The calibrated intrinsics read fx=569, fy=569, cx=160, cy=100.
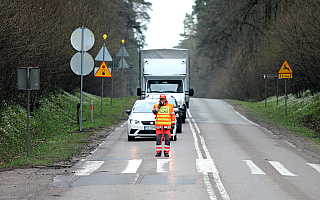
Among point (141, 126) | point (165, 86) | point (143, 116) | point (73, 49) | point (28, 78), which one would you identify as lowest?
point (141, 126)

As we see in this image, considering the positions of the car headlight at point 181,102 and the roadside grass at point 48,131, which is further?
the car headlight at point 181,102

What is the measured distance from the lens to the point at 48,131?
23641mm

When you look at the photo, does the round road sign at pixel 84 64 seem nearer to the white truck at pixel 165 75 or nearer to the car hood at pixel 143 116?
the car hood at pixel 143 116

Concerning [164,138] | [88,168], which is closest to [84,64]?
[164,138]

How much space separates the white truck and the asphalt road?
795 centimetres

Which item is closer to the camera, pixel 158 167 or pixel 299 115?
pixel 158 167

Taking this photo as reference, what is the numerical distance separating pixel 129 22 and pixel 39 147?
A: 56036mm

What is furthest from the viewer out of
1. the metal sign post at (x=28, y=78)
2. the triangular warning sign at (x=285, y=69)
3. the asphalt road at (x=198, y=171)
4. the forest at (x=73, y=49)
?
the triangular warning sign at (x=285, y=69)

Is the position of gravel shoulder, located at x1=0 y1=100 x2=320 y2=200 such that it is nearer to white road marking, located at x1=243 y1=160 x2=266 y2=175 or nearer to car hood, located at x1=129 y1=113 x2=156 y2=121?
car hood, located at x1=129 y1=113 x2=156 y2=121

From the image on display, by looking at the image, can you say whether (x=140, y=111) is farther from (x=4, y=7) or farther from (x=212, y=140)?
(x=4, y=7)

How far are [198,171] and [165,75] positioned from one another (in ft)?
56.9

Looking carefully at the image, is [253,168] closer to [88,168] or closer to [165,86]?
[88,168]

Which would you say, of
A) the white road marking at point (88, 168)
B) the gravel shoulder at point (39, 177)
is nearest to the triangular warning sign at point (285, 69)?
the gravel shoulder at point (39, 177)

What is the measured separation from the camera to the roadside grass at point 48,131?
1586 centimetres
